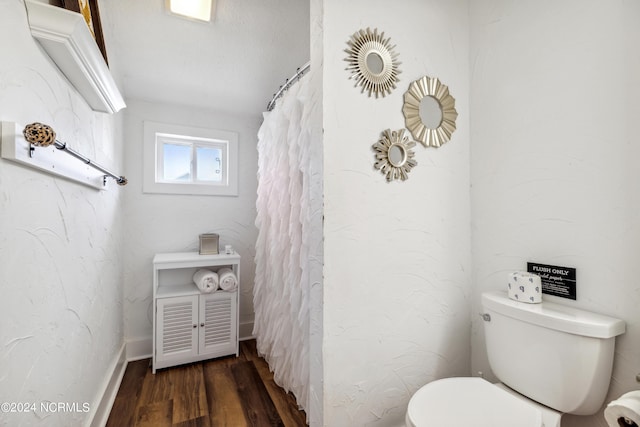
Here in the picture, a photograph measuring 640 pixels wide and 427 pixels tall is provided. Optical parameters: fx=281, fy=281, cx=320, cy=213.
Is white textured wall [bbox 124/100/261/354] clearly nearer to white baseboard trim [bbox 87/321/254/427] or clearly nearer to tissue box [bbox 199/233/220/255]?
white baseboard trim [bbox 87/321/254/427]

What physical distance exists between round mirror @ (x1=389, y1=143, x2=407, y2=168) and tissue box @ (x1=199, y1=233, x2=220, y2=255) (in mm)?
1690

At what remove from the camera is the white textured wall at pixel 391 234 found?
1097 millimetres

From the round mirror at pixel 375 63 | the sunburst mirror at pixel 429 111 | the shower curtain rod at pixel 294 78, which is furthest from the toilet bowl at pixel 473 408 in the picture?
the shower curtain rod at pixel 294 78

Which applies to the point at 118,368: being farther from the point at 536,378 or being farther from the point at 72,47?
the point at 536,378

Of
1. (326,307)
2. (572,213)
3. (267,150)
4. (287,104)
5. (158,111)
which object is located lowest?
(326,307)

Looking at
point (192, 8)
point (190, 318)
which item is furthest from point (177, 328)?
point (192, 8)

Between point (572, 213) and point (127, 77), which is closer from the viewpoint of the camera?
point (572, 213)

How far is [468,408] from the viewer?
933mm

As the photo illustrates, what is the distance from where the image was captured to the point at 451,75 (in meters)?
1.36

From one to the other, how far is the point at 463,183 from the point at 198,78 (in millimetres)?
1864

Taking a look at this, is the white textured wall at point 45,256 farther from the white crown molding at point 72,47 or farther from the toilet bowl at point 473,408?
the toilet bowl at point 473,408

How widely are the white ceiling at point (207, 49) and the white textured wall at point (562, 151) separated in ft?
3.23

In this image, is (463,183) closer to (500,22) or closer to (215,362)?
(500,22)

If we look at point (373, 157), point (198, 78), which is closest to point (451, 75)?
point (373, 157)
